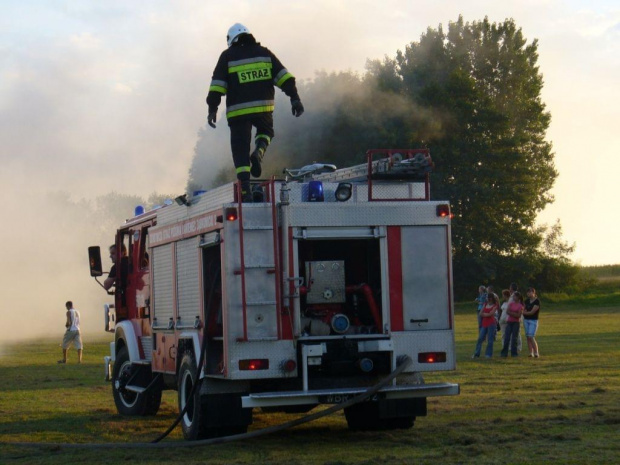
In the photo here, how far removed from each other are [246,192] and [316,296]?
1.28 meters

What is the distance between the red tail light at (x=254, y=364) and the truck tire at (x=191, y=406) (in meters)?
0.84

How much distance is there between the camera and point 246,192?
1140 cm

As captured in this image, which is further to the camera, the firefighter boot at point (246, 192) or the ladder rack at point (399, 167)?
the ladder rack at point (399, 167)

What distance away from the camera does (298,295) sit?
1105cm

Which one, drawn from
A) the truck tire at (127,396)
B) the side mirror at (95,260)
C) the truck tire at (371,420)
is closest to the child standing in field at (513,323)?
the truck tire at (127,396)

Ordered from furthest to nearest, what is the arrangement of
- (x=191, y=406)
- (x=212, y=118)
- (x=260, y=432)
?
1. (x=212, y=118)
2. (x=191, y=406)
3. (x=260, y=432)

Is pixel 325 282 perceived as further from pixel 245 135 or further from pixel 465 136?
pixel 465 136

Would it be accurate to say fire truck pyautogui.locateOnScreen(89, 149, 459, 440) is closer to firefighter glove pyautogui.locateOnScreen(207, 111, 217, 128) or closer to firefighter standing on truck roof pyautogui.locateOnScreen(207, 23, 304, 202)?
firefighter standing on truck roof pyautogui.locateOnScreen(207, 23, 304, 202)

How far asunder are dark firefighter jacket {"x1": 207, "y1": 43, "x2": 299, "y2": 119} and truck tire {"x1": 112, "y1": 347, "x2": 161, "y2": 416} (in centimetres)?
387

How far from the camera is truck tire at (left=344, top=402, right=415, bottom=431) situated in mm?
12219

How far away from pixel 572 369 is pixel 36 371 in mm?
11466

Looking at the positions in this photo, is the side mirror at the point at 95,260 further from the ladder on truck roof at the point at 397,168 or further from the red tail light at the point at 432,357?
the red tail light at the point at 432,357

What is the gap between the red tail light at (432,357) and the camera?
1141 cm

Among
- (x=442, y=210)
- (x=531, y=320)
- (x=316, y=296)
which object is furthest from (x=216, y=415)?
(x=531, y=320)
